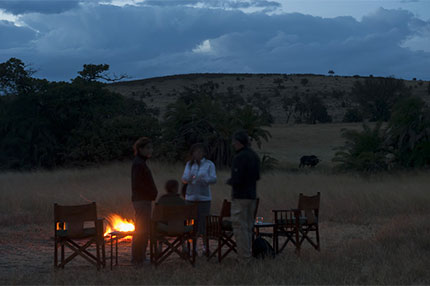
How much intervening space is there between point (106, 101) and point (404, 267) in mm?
25028

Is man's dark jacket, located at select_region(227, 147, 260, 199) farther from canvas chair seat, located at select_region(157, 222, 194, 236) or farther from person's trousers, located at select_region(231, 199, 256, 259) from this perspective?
canvas chair seat, located at select_region(157, 222, 194, 236)

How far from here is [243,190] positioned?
8.11 meters

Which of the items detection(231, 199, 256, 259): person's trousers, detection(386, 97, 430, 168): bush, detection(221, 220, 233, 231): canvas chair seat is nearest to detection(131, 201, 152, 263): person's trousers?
detection(221, 220, 233, 231): canvas chair seat

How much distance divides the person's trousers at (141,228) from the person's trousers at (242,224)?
4.29 ft

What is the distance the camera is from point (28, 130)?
2881 centimetres

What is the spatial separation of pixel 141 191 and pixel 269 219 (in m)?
6.16

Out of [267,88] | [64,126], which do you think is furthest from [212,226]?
[267,88]

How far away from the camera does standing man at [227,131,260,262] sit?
8047 millimetres

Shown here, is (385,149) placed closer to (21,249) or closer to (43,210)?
(43,210)

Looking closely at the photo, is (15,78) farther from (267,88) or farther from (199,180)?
(267,88)

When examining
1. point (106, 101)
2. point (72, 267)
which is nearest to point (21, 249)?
point (72, 267)

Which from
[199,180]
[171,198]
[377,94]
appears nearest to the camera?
[171,198]

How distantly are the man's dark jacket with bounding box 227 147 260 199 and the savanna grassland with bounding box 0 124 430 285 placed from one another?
1.02 meters

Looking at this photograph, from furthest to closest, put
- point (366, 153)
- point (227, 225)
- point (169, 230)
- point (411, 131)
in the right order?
point (366, 153) < point (411, 131) < point (227, 225) < point (169, 230)
